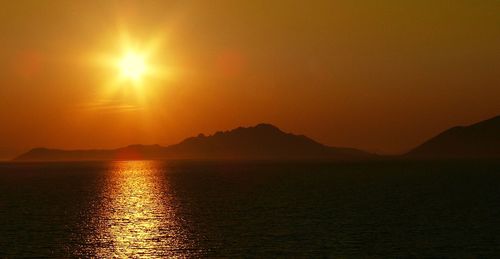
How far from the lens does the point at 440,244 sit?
65.3 m

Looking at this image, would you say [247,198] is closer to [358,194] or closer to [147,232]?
[358,194]

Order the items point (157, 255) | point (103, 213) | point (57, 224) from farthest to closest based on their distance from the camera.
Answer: point (103, 213)
point (57, 224)
point (157, 255)

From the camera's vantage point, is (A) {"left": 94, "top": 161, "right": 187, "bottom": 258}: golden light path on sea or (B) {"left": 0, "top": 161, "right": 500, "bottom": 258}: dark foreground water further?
(A) {"left": 94, "top": 161, "right": 187, "bottom": 258}: golden light path on sea

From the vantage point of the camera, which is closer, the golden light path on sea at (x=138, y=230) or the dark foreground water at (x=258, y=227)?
the dark foreground water at (x=258, y=227)

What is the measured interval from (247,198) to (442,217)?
54.4 meters

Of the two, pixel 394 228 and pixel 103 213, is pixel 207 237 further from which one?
pixel 103 213

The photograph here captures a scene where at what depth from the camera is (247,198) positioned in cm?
13312

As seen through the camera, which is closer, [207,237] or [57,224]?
[207,237]

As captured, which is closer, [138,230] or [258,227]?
[138,230]

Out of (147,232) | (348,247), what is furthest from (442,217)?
(147,232)

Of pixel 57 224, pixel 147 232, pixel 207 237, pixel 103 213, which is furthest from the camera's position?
pixel 103 213

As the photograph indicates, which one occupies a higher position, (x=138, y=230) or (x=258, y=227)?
(x=138, y=230)

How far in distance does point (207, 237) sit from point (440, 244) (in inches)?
1201

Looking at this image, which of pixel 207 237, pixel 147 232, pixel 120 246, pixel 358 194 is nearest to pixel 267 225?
pixel 207 237
